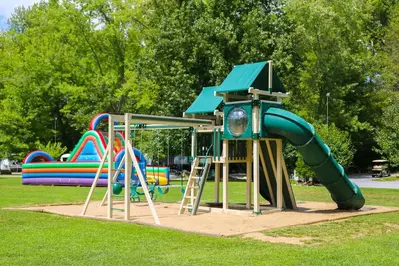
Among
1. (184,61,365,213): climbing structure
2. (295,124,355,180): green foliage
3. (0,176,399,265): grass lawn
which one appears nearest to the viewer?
(0,176,399,265): grass lawn

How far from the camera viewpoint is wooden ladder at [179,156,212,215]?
634 inches

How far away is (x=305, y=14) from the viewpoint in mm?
45062

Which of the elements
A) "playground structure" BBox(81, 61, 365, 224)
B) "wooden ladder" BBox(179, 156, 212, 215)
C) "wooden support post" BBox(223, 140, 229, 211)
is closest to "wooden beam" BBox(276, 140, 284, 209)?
"playground structure" BBox(81, 61, 365, 224)

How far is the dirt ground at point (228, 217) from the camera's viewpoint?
12339mm

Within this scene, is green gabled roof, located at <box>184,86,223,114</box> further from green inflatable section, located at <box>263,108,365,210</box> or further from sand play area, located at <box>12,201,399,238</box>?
sand play area, located at <box>12,201,399,238</box>

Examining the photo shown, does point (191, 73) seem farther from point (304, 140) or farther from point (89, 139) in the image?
point (304, 140)

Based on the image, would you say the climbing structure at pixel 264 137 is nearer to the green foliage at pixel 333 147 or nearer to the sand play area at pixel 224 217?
the sand play area at pixel 224 217

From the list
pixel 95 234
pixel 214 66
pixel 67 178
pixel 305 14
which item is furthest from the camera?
pixel 305 14

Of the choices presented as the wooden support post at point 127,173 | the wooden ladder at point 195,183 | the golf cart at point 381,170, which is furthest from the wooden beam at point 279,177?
the golf cart at point 381,170

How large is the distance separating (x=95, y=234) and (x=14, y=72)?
42.1 meters

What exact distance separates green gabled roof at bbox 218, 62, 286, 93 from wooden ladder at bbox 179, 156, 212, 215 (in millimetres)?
2288

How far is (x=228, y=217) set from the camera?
1520 cm

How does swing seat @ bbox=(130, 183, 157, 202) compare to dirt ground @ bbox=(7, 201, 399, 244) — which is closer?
dirt ground @ bbox=(7, 201, 399, 244)

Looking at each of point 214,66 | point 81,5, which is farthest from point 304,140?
point 81,5
